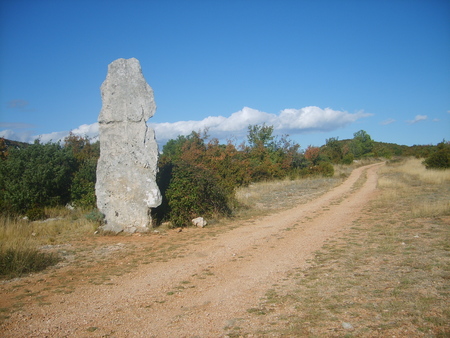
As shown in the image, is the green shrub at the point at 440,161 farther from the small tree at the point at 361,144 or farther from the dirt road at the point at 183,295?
the small tree at the point at 361,144

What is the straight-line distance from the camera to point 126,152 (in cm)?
1038

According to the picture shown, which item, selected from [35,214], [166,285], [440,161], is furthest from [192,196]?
[440,161]

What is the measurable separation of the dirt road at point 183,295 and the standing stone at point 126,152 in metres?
2.61

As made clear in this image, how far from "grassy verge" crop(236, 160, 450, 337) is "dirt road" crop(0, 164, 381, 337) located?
14.9 inches

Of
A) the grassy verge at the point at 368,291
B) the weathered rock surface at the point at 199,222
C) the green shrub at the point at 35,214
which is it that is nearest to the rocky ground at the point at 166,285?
the grassy verge at the point at 368,291

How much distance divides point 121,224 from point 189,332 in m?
6.76

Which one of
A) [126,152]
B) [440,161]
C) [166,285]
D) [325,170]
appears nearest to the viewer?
[166,285]

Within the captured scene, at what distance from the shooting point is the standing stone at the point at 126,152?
1008 centimetres

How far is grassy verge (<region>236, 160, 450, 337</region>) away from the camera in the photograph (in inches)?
146

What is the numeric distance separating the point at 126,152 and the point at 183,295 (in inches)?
247

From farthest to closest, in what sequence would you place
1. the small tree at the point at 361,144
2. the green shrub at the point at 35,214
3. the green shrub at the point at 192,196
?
the small tree at the point at 361,144 < the green shrub at the point at 35,214 < the green shrub at the point at 192,196

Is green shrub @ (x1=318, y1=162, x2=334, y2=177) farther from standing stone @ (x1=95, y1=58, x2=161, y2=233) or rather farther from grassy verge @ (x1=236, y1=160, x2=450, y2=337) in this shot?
standing stone @ (x1=95, y1=58, x2=161, y2=233)

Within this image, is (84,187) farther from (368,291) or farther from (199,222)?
(368,291)

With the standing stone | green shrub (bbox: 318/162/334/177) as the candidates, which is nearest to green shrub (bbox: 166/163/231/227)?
the standing stone
